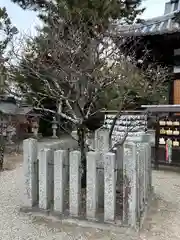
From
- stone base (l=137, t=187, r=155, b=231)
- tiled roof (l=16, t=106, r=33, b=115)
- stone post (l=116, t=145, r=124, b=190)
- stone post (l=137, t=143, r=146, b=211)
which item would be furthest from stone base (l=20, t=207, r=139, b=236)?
tiled roof (l=16, t=106, r=33, b=115)

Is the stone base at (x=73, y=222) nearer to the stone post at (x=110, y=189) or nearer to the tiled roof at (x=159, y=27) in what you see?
the stone post at (x=110, y=189)

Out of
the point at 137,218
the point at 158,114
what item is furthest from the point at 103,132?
the point at 158,114

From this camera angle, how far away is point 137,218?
357 centimetres

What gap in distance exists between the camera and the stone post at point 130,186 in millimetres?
3400

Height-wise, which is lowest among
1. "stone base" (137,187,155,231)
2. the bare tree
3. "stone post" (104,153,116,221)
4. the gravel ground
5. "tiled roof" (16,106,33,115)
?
the gravel ground

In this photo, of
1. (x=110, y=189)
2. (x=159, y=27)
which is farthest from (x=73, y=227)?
(x=159, y=27)

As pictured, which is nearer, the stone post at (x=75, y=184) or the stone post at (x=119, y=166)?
the stone post at (x=75, y=184)

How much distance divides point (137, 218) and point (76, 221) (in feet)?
2.69

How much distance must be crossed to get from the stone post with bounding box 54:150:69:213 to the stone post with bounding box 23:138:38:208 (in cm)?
40

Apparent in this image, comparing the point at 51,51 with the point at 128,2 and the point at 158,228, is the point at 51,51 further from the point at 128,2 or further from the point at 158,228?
the point at 158,228

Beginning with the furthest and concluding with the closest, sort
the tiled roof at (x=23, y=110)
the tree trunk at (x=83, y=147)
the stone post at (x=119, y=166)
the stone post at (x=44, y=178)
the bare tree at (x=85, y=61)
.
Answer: the tiled roof at (x=23, y=110) < the bare tree at (x=85, y=61) < the tree trunk at (x=83, y=147) < the stone post at (x=119, y=166) < the stone post at (x=44, y=178)

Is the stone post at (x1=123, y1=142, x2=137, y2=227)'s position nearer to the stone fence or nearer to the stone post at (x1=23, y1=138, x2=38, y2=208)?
the stone fence

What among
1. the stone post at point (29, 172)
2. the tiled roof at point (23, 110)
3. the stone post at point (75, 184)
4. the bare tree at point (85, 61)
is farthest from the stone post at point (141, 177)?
the tiled roof at point (23, 110)

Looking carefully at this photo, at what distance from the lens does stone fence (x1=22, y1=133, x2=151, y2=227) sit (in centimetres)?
344
